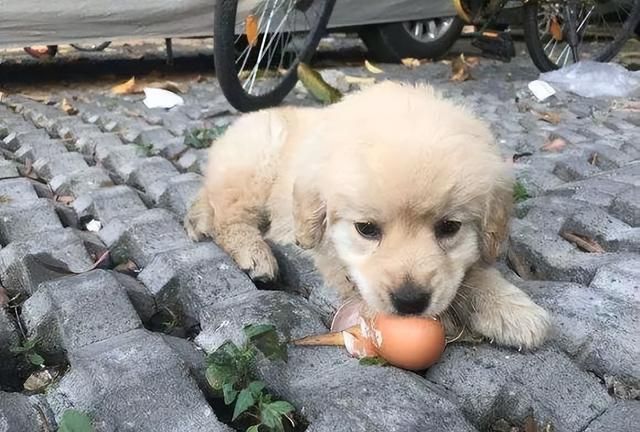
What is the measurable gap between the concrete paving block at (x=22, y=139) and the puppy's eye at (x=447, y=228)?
2.73 m

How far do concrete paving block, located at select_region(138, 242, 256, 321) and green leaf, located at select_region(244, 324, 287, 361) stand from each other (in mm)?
359

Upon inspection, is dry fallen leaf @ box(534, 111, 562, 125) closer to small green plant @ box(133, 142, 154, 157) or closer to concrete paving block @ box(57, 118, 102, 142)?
small green plant @ box(133, 142, 154, 157)

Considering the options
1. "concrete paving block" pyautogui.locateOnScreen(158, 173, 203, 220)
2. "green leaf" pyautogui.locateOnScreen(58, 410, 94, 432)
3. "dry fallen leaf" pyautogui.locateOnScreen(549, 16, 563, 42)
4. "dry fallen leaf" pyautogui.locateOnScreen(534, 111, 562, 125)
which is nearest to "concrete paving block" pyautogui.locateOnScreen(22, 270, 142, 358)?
"green leaf" pyautogui.locateOnScreen(58, 410, 94, 432)

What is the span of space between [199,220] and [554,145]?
2343 mm

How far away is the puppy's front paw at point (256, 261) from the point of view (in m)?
2.55

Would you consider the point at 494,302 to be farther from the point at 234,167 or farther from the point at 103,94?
the point at 103,94

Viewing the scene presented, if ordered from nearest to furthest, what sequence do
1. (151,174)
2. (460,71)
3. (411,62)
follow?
(151,174) < (460,71) < (411,62)

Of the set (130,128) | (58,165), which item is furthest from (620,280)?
(130,128)

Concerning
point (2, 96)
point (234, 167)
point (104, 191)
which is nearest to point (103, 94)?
point (2, 96)

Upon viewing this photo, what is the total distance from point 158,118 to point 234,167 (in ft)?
6.42

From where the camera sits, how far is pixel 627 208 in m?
3.02

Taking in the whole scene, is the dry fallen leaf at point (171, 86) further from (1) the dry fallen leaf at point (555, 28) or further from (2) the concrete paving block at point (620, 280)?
(2) the concrete paving block at point (620, 280)

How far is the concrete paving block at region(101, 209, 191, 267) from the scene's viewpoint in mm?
2652

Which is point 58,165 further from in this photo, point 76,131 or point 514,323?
point 514,323
